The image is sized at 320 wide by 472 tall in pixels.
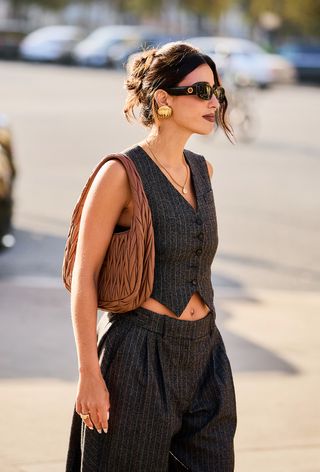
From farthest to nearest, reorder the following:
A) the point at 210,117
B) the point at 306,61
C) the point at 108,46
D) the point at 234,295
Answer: the point at 108,46
the point at 306,61
the point at 234,295
the point at 210,117

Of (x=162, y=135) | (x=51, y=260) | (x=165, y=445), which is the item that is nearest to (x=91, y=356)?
(x=165, y=445)

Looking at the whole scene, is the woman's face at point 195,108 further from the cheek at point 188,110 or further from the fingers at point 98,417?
the fingers at point 98,417

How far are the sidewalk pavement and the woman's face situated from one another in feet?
6.78

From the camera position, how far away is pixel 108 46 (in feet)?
163

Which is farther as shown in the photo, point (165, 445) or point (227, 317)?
point (227, 317)

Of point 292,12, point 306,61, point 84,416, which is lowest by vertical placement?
point 84,416

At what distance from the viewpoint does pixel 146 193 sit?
11.1ft

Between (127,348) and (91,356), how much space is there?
0.43ft

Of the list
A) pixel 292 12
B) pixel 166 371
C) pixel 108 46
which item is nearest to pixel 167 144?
pixel 166 371

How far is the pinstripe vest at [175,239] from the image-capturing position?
11.1ft

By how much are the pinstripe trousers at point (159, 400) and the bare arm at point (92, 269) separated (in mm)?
97

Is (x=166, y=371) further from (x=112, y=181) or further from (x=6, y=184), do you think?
(x=6, y=184)

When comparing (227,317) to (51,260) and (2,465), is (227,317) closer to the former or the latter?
(51,260)

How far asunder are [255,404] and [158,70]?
10.1 feet
